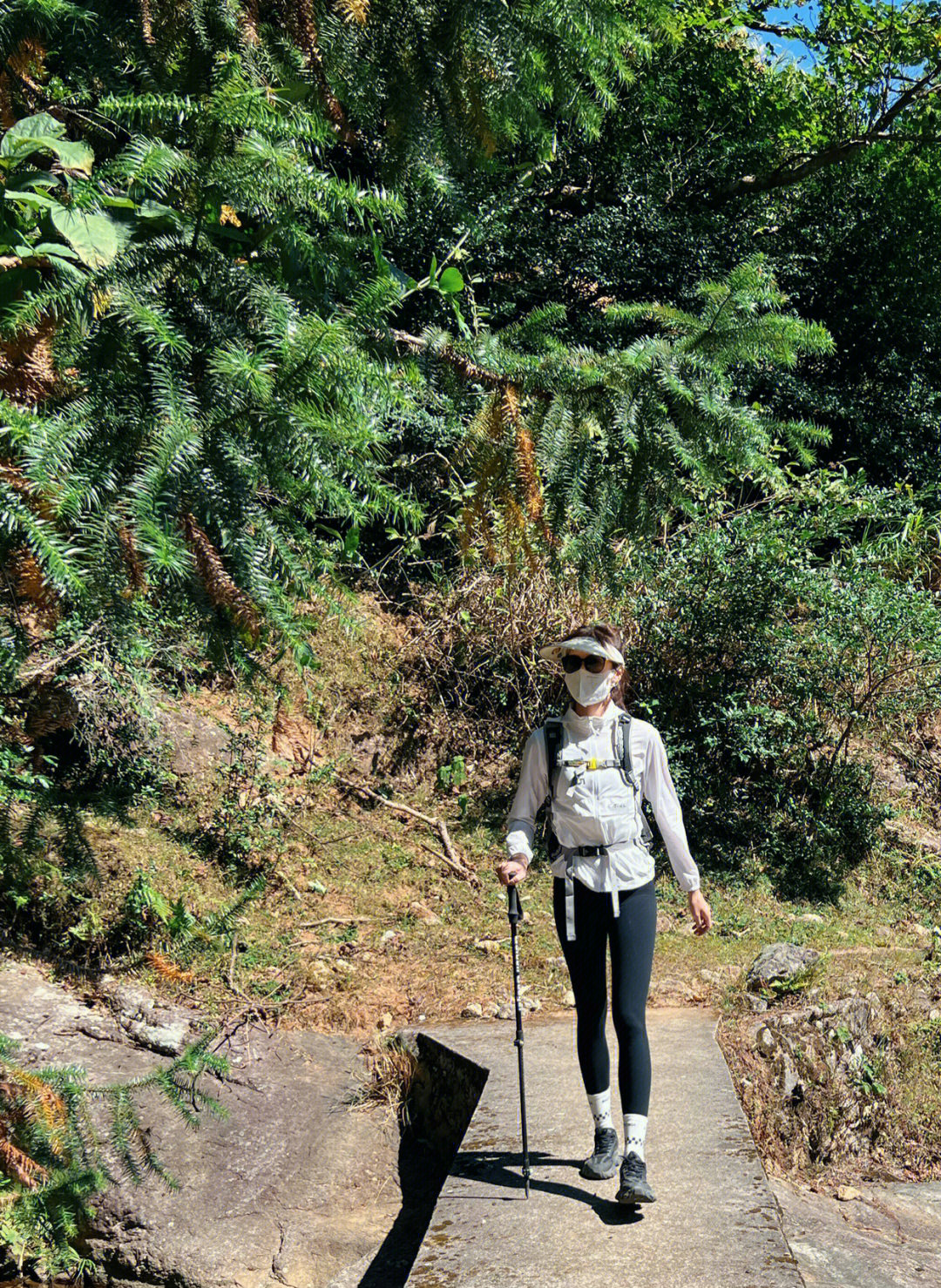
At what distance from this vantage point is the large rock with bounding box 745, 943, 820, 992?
272 inches

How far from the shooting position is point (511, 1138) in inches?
196

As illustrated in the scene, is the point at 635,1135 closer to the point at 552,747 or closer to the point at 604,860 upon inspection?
the point at 604,860

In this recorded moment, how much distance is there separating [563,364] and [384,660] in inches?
280

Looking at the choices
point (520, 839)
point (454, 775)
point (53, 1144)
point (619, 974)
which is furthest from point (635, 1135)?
point (454, 775)

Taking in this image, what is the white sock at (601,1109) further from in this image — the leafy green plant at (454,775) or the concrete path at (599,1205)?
the leafy green plant at (454,775)

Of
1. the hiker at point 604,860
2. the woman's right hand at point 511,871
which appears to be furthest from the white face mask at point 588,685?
the woman's right hand at point 511,871

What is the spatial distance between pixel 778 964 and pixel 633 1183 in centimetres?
314

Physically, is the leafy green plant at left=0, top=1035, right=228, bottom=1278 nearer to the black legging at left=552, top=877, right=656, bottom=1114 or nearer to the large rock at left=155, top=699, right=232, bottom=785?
the black legging at left=552, top=877, right=656, bottom=1114

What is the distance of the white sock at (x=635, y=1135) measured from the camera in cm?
412

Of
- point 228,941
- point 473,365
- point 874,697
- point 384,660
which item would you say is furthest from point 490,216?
point 473,365

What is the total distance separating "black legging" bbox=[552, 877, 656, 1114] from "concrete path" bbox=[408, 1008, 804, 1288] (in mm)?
408

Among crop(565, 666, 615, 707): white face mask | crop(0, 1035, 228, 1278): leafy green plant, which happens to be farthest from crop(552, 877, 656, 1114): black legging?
crop(0, 1035, 228, 1278): leafy green plant

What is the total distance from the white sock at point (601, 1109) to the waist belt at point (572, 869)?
0.57 meters

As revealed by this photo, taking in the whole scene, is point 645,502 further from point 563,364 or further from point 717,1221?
point 717,1221
